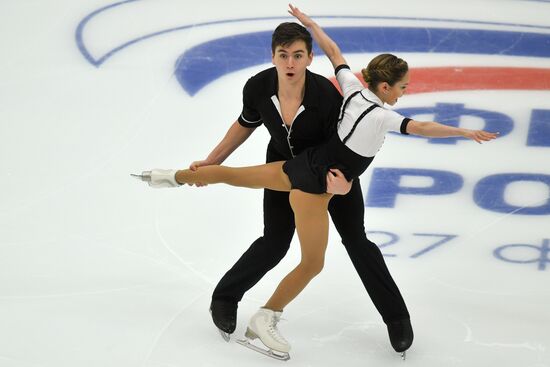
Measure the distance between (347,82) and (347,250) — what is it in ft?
2.51

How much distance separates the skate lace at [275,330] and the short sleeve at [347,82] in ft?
3.50

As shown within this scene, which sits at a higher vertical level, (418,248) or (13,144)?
(13,144)

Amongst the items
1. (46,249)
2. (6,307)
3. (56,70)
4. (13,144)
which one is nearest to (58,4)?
(56,70)

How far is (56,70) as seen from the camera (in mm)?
5621

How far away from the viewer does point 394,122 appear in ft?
10.9

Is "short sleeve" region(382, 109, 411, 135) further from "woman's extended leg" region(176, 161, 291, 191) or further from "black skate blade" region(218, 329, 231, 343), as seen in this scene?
"black skate blade" region(218, 329, 231, 343)

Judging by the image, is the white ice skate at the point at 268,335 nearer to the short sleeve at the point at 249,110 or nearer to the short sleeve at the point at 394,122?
the short sleeve at the point at 249,110

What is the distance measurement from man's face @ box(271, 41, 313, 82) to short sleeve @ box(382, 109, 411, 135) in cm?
40

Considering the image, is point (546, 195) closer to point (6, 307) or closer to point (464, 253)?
point (464, 253)

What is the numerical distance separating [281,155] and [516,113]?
6.93 feet

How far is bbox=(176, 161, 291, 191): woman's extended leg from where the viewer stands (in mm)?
3633

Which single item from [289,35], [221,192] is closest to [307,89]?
[289,35]

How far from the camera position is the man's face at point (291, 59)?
3.46 meters

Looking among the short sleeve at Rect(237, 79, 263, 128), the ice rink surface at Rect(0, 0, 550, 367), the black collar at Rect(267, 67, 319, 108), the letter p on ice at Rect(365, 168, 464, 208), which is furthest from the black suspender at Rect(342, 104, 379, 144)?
the letter p on ice at Rect(365, 168, 464, 208)
